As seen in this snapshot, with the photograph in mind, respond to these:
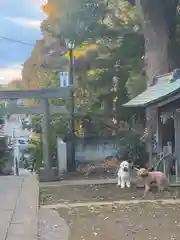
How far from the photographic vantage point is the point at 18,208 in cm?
819

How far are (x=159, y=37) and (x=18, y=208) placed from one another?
837cm

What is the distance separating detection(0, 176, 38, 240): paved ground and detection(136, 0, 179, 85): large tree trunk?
17.9 ft

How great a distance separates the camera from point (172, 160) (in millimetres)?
10891

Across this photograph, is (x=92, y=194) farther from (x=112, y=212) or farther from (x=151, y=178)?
(x=112, y=212)

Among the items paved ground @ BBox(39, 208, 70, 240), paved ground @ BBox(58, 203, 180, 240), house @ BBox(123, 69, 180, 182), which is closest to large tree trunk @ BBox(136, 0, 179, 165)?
house @ BBox(123, 69, 180, 182)

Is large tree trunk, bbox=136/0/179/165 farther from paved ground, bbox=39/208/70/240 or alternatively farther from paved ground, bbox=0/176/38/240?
paved ground, bbox=39/208/70/240

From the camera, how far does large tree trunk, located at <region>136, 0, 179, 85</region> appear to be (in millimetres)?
14516

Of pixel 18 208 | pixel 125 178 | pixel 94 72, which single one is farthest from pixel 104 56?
pixel 18 208

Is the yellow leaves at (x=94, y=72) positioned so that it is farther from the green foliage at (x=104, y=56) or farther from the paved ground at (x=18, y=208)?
the paved ground at (x=18, y=208)

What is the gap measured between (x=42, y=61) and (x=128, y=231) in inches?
1058

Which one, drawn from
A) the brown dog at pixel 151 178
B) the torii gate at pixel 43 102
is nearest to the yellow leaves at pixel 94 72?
the torii gate at pixel 43 102

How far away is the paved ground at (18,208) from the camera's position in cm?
649

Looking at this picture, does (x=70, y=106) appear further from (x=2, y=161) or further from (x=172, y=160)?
(x=172, y=160)

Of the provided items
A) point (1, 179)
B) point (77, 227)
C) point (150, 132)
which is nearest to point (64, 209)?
A: point (77, 227)
